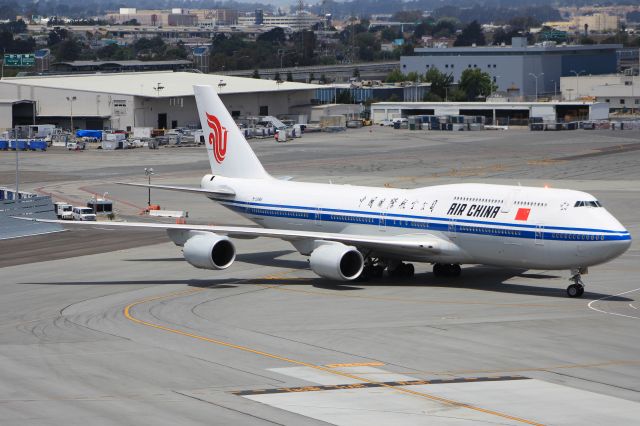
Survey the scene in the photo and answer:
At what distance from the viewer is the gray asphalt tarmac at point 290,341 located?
105 ft

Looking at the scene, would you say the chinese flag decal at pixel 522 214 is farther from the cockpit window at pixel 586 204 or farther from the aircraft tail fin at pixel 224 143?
the aircraft tail fin at pixel 224 143

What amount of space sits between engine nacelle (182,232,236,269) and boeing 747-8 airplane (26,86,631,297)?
47 mm

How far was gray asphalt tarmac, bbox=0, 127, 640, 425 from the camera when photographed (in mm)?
31969

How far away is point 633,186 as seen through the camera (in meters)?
97.6

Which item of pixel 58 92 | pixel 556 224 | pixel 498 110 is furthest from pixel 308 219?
pixel 498 110

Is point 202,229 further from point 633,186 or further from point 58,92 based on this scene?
point 58,92

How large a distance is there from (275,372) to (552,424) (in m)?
9.61

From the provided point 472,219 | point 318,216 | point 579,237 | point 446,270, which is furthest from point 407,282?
point 579,237

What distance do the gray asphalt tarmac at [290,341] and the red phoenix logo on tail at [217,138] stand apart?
18.6 ft

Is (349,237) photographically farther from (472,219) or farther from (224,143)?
(224,143)

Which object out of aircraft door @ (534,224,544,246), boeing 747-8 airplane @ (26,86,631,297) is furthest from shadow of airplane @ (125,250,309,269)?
aircraft door @ (534,224,544,246)

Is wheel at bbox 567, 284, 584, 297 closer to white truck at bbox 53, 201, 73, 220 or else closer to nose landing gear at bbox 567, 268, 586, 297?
nose landing gear at bbox 567, 268, 586, 297

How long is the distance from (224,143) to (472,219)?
57.1 ft

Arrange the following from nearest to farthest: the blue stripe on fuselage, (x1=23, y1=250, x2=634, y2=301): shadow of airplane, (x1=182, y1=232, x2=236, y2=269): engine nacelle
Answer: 1. the blue stripe on fuselage
2. (x1=23, y1=250, x2=634, y2=301): shadow of airplane
3. (x1=182, y1=232, x2=236, y2=269): engine nacelle
